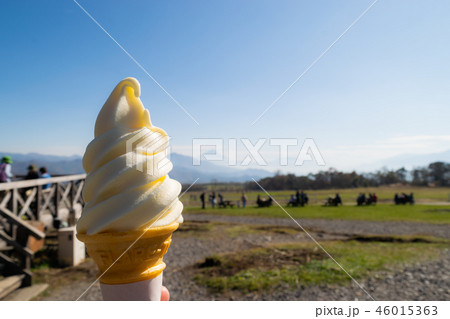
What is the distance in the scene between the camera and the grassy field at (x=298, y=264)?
7090 mm

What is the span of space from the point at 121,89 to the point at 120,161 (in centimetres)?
63

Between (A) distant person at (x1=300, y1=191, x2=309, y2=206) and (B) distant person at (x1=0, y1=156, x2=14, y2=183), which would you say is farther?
(A) distant person at (x1=300, y1=191, x2=309, y2=206)

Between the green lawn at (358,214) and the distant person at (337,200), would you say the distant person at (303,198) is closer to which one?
the distant person at (337,200)

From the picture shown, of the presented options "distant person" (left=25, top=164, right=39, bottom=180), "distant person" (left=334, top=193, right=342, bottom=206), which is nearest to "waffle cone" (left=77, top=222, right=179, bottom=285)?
"distant person" (left=25, top=164, right=39, bottom=180)

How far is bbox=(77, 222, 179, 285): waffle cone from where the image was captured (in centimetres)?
196

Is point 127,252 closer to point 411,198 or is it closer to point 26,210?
A: point 26,210

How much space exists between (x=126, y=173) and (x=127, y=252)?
1.78 ft

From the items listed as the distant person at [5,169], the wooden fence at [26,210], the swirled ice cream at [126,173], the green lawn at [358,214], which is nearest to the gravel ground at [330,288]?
the wooden fence at [26,210]

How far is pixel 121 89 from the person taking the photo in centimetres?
229

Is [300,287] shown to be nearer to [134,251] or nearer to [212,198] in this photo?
[134,251]

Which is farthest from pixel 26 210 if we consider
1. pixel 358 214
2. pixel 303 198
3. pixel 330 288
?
pixel 303 198

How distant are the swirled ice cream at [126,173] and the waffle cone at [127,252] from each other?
48 mm

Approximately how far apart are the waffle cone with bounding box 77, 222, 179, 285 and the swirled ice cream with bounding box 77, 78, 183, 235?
0.05m

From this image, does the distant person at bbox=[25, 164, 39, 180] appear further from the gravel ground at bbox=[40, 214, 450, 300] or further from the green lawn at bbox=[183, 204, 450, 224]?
the green lawn at bbox=[183, 204, 450, 224]
